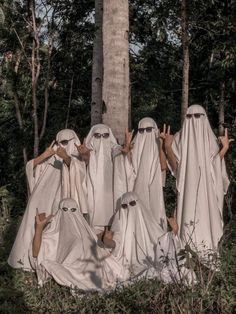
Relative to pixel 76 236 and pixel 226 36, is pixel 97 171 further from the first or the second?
pixel 226 36

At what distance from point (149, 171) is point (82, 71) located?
19.6 feet

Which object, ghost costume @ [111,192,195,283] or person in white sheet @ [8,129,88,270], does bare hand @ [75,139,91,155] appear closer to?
person in white sheet @ [8,129,88,270]

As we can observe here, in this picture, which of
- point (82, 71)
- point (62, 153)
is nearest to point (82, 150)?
point (62, 153)

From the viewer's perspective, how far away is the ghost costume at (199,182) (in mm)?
7285

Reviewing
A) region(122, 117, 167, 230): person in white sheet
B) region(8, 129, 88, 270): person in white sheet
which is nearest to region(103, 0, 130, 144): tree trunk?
region(122, 117, 167, 230): person in white sheet

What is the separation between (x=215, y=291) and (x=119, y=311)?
3.07ft

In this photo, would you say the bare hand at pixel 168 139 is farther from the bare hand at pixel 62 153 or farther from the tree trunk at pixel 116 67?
the bare hand at pixel 62 153

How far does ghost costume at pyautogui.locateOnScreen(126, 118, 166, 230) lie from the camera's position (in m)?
7.43

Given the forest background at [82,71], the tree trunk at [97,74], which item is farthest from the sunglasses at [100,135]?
the forest background at [82,71]

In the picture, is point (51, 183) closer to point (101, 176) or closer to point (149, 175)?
point (101, 176)

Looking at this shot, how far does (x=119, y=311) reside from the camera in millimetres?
5598

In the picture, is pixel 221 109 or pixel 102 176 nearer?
pixel 102 176

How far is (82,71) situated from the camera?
1297 cm

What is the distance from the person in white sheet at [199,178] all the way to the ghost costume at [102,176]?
70 centimetres
